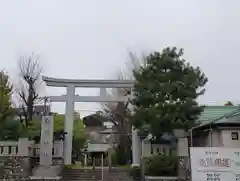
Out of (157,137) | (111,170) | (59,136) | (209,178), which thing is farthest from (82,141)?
(209,178)

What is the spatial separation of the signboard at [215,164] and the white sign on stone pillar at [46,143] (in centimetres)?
1231

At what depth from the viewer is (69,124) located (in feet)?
87.1

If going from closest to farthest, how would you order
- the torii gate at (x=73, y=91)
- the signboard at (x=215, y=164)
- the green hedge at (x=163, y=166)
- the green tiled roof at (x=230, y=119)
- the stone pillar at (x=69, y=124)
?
the signboard at (x=215, y=164)
the green hedge at (x=163, y=166)
the green tiled roof at (x=230, y=119)
the stone pillar at (x=69, y=124)
the torii gate at (x=73, y=91)

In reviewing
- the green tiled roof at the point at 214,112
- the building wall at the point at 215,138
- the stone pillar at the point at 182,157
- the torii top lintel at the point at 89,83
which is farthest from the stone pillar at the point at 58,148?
the green tiled roof at the point at 214,112

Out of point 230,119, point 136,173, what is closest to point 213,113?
point 230,119

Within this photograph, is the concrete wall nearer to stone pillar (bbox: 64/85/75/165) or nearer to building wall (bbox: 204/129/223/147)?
stone pillar (bbox: 64/85/75/165)

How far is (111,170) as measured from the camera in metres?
23.9

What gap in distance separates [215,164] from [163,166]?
6.21 metres

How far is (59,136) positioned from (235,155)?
1651 centimetres

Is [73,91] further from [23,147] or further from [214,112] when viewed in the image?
[214,112]

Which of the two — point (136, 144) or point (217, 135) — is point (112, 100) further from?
point (217, 135)

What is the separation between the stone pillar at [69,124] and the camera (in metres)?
25.8

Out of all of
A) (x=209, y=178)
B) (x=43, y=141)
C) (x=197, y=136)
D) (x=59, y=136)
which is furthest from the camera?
(x=59, y=136)

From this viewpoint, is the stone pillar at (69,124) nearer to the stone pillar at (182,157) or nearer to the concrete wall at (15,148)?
the concrete wall at (15,148)
